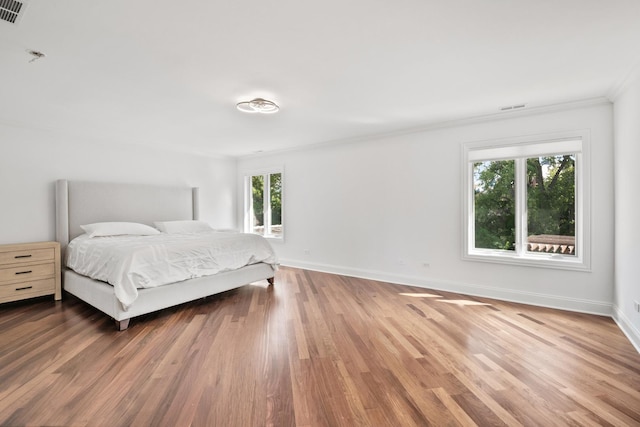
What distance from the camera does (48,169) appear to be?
14.1ft

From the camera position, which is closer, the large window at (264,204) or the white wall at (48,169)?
the white wall at (48,169)

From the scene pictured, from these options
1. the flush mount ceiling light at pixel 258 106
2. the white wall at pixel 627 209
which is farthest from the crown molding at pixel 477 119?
the flush mount ceiling light at pixel 258 106

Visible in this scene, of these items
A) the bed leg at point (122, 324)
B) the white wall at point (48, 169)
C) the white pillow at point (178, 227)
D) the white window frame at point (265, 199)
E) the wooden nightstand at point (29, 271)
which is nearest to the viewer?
the bed leg at point (122, 324)

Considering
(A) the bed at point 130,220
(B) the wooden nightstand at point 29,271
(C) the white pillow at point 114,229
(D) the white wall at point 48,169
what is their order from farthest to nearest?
(C) the white pillow at point 114,229 < (D) the white wall at point 48,169 < (B) the wooden nightstand at point 29,271 < (A) the bed at point 130,220

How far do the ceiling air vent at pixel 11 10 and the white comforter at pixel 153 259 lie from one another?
81.0 inches

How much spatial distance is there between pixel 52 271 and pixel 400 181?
4935 mm

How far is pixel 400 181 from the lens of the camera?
15.4 ft

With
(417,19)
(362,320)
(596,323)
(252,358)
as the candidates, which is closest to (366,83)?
(417,19)

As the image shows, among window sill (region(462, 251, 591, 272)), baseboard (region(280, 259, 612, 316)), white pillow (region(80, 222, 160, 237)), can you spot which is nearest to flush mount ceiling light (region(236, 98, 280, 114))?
white pillow (region(80, 222, 160, 237))

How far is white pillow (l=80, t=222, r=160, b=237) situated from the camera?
423 cm

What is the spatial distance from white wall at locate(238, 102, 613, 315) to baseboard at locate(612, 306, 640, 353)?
0.70 ft

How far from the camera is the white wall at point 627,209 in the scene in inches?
103

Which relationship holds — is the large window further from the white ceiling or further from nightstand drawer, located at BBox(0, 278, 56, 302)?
nightstand drawer, located at BBox(0, 278, 56, 302)

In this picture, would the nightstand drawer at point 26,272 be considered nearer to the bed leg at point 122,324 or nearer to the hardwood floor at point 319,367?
the hardwood floor at point 319,367
